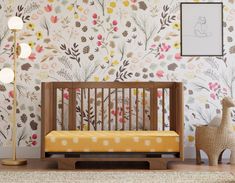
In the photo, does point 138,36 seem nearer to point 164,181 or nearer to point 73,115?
point 73,115

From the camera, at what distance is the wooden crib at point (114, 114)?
384cm

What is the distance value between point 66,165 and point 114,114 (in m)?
0.83

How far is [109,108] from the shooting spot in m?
4.42

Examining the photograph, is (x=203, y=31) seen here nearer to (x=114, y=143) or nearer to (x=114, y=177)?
(x=114, y=143)

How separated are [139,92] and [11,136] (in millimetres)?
1270

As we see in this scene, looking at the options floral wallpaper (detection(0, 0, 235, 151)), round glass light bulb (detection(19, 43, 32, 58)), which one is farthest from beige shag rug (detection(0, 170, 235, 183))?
round glass light bulb (detection(19, 43, 32, 58))

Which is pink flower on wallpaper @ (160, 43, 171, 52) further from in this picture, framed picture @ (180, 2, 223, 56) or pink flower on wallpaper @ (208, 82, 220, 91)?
pink flower on wallpaper @ (208, 82, 220, 91)

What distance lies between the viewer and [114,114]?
448 centimetres

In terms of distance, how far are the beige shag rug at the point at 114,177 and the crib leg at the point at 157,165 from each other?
0.61 feet

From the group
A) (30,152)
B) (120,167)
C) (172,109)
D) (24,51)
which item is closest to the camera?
(120,167)

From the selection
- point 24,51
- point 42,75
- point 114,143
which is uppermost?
point 24,51

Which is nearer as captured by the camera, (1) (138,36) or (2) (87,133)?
(2) (87,133)

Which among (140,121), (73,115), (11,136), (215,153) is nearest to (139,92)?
(140,121)

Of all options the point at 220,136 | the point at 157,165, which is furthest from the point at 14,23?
the point at 220,136
